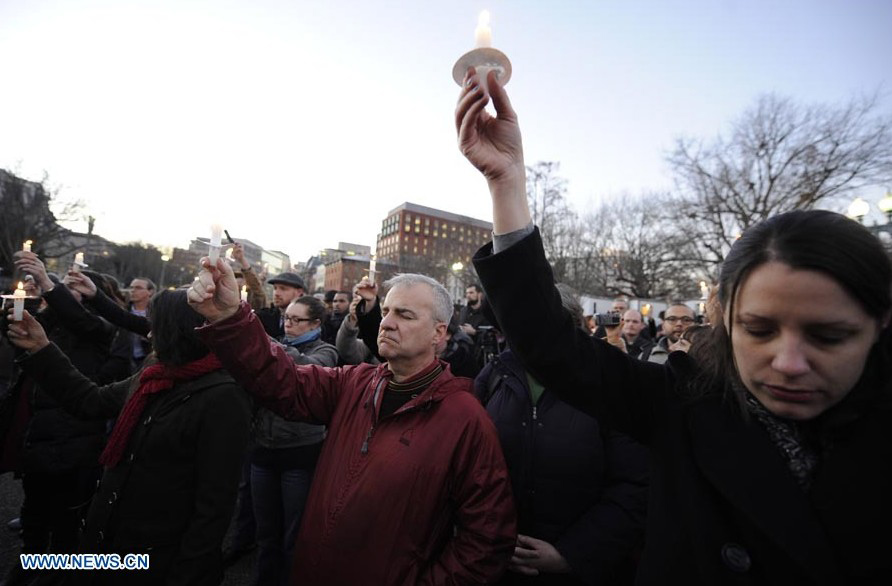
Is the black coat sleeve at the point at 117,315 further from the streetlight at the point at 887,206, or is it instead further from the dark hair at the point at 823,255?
the streetlight at the point at 887,206

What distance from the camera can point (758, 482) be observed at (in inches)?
38.7

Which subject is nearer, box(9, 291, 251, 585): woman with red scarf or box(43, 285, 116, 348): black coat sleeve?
box(9, 291, 251, 585): woman with red scarf

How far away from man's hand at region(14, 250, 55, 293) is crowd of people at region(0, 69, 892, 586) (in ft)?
0.09

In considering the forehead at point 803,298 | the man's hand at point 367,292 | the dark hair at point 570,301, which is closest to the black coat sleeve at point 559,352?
the forehead at point 803,298

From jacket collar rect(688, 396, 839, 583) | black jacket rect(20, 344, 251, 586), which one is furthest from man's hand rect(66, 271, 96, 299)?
jacket collar rect(688, 396, 839, 583)

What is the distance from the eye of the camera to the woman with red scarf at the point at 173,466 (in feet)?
6.81

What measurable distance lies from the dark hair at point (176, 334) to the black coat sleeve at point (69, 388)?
845 millimetres

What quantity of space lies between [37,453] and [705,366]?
4699 mm

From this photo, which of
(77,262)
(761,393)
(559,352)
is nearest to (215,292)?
(559,352)

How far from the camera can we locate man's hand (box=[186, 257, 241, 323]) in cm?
162

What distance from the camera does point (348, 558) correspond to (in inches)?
71.2

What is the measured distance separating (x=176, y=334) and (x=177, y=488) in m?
0.84

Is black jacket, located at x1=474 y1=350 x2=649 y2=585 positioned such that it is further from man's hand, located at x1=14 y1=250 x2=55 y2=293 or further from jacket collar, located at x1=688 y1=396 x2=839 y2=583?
man's hand, located at x1=14 y1=250 x2=55 y2=293

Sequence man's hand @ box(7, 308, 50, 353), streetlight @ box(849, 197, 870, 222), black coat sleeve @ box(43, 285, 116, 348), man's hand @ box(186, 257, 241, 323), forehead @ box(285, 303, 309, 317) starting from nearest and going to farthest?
1. man's hand @ box(186, 257, 241, 323)
2. man's hand @ box(7, 308, 50, 353)
3. black coat sleeve @ box(43, 285, 116, 348)
4. forehead @ box(285, 303, 309, 317)
5. streetlight @ box(849, 197, 870, 222)
